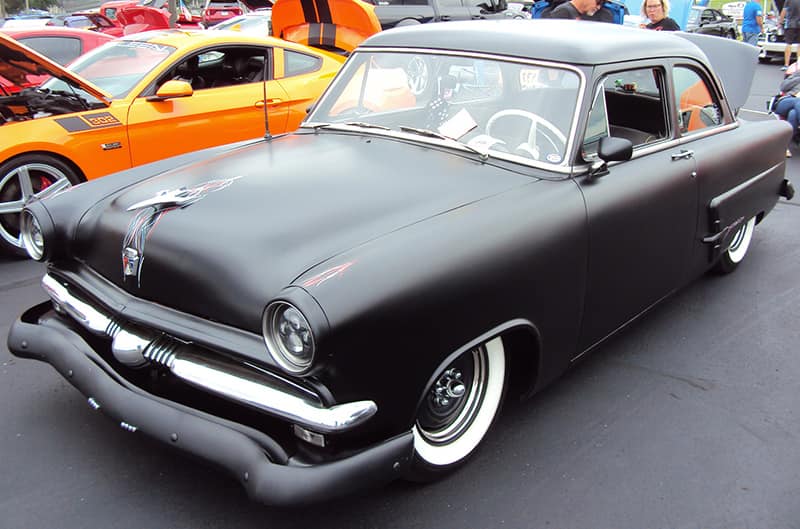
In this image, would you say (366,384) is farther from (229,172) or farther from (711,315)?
(711,315)

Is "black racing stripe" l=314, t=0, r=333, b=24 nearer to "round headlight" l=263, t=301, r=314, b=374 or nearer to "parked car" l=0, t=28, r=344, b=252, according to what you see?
"parked car" l=0, t=28, r=344, b=252

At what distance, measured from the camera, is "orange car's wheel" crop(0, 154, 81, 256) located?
181 inches

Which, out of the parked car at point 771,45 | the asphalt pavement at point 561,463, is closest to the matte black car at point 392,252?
the asphalt pavement at point 561,463

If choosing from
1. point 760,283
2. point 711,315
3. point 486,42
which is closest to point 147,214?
point 486,42

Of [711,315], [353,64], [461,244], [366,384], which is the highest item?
[353,64]

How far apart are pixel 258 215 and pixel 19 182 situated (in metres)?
2.96

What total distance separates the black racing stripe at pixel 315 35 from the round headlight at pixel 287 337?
553 centimetres

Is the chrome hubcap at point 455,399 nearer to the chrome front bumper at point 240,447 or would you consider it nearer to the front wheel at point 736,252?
the chrome front bumper at point 240,447

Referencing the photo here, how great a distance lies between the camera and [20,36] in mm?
7566

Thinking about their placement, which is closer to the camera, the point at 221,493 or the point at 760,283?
the point at 221,493

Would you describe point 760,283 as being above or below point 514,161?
below

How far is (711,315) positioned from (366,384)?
9.24ft

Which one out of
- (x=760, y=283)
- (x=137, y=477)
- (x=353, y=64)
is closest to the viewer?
(x=137, y=477)

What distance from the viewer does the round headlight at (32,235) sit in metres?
2.89
